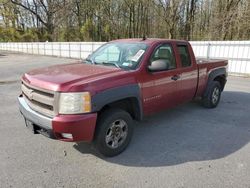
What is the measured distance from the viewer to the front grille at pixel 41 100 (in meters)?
3.14

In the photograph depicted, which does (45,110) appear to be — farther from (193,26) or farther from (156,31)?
(156,31)

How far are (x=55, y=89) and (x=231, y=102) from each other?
556 centimetres

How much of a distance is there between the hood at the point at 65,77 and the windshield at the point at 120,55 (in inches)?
10.4

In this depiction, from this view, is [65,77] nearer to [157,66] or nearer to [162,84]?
[157,66]

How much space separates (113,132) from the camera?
3.61 metres

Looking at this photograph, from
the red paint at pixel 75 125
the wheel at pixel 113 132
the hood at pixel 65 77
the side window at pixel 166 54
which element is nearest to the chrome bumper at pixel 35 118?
the red paint at pixel 75 125

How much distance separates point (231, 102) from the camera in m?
6.80

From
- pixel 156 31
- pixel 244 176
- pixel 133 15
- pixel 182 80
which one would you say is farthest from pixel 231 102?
pixel 133 15

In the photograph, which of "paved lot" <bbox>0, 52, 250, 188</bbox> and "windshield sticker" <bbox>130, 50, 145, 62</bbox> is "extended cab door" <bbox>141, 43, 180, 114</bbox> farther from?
"paved lot" <bbox>0, 52, 250, 188</bbox>

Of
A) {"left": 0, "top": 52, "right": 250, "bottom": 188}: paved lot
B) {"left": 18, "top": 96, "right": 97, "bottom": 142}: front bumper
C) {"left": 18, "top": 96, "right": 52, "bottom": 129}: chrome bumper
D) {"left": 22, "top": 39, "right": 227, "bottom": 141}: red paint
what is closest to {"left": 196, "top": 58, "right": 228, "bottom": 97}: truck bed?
{"left": 22, "top": 39, "right": 227, "bottom": 141}: red paint

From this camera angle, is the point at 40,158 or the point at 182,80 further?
the point at 182,80

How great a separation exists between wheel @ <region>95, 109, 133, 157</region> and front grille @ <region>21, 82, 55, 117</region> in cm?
72

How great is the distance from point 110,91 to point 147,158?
1.20m

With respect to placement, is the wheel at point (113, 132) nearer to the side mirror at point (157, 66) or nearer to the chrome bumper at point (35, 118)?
the chrome bumper at point (35, 118)
